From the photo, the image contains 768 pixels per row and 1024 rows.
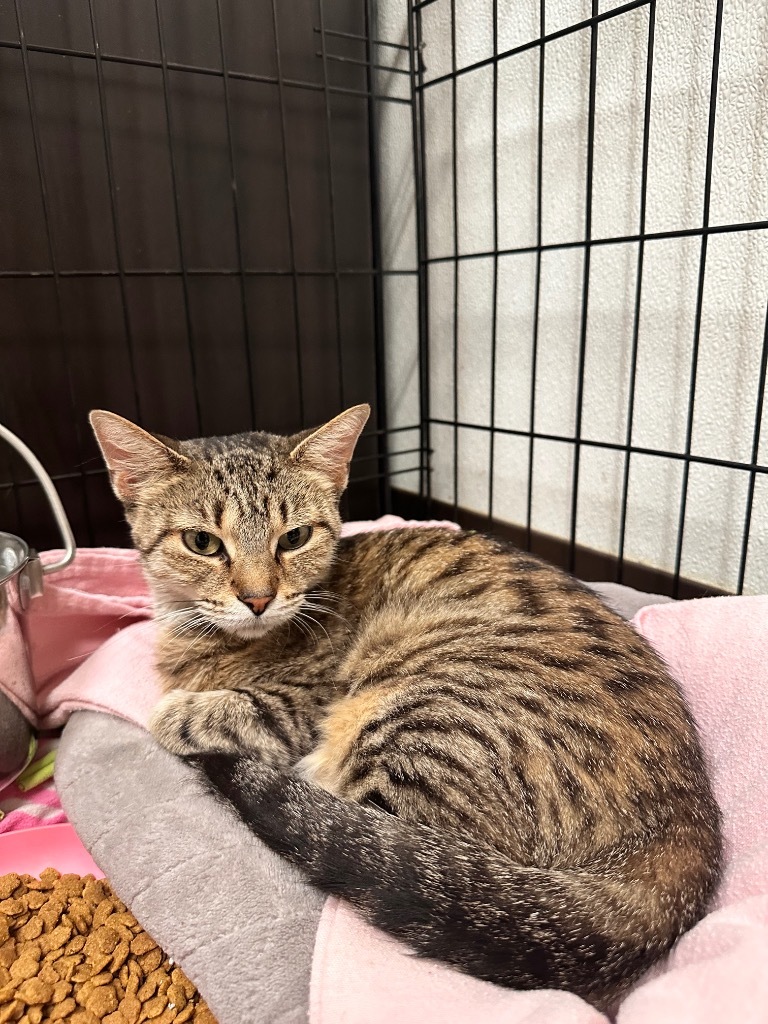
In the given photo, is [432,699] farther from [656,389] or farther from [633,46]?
[633,46]

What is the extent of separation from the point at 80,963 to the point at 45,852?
309 mm

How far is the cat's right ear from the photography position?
4.41ft

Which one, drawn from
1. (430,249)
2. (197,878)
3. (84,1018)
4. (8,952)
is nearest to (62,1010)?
(84,1018)

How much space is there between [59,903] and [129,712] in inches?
15.1

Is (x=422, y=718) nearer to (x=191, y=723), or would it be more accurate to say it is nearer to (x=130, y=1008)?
→ (x=191, y=723)

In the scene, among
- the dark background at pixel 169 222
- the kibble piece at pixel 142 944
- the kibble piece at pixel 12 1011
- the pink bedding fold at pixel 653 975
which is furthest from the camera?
the dark background at pixel 169 222

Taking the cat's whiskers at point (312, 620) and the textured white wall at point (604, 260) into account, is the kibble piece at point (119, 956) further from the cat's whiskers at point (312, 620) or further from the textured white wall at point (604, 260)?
the textured white wall at point (604, 260)

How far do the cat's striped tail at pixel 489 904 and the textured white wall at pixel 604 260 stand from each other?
120cm

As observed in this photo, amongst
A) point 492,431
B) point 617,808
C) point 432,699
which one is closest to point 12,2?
point 492,431

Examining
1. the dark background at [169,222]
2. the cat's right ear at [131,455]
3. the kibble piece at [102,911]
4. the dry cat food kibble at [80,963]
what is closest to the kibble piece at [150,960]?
the dry cat food kibble at [80,963]

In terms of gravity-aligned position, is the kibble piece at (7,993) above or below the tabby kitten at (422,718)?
below

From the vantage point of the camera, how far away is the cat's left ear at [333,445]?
1.47m

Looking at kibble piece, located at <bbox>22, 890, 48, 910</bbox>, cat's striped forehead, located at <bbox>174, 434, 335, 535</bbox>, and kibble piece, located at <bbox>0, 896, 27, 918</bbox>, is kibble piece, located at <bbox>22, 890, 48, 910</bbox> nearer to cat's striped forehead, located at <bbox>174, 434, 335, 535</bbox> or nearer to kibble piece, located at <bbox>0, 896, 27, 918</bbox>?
kibble piece, located at <bbox>0, 896, 27, 918</bbox>

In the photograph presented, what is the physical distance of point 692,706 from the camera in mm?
1390
